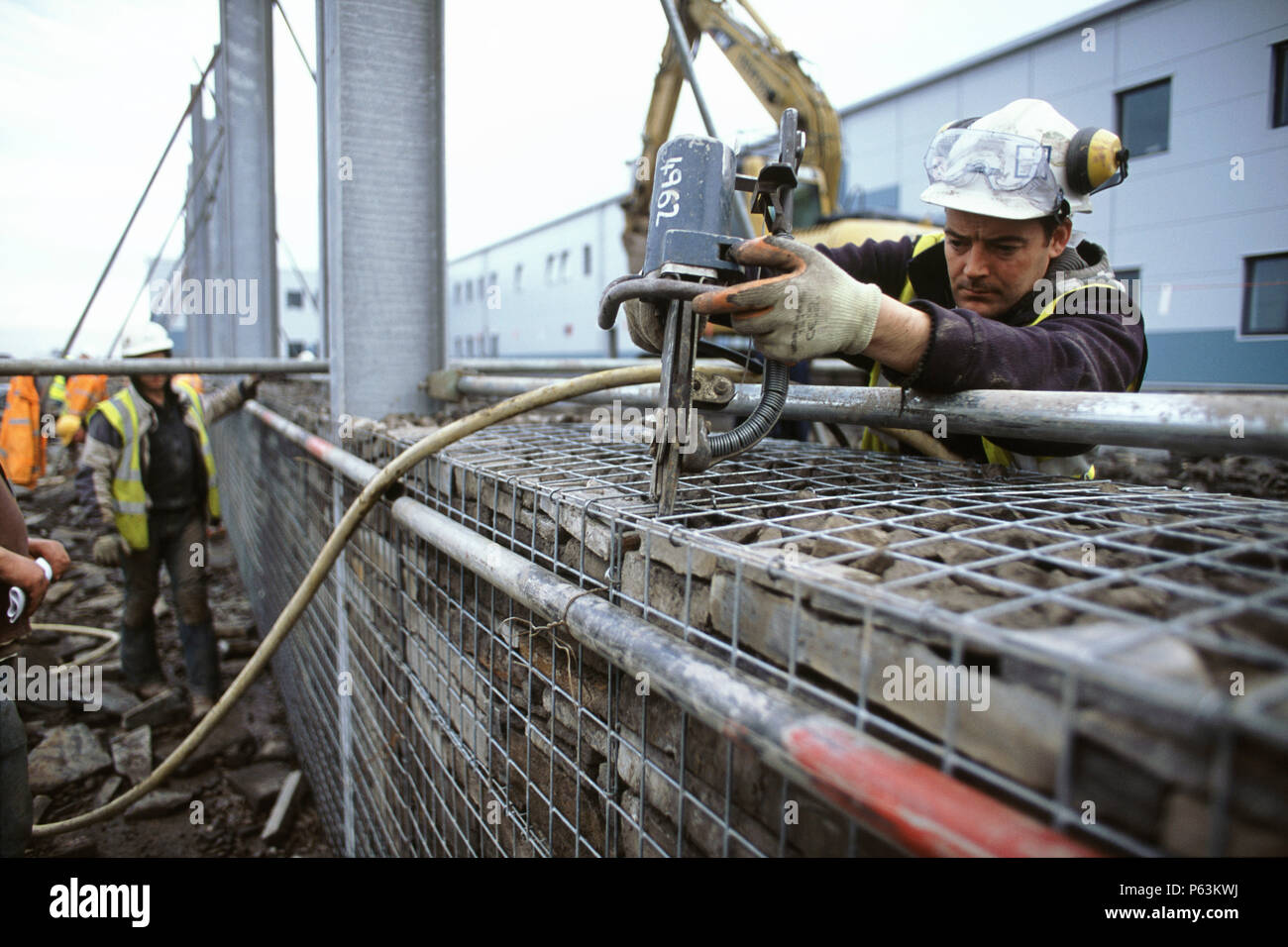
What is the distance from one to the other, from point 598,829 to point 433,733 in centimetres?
102

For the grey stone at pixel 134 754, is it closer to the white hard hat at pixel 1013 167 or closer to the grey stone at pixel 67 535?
the white hard hat at pixel 1013 167

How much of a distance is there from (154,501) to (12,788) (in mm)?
3478

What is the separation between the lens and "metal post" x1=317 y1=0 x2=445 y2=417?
3.37m

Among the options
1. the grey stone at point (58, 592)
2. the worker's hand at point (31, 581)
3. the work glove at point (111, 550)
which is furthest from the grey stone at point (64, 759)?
the grey stone at point (58, 592)

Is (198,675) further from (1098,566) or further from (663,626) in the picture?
(1098,566)

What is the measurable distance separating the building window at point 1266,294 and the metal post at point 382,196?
1144 centimetres

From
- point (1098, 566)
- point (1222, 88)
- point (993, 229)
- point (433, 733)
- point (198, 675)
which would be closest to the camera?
point (1098, 566)

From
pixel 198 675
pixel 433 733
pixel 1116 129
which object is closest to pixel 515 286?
pixel 1116 129

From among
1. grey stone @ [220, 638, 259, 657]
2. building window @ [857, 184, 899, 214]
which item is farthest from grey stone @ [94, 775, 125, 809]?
building window @ [857, 184, 899, 214]

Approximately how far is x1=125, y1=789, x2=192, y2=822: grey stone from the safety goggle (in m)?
5.03

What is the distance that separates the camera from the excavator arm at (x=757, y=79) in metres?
9.34

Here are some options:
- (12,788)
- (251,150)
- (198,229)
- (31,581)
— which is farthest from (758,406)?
(198,229)

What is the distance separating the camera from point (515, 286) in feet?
84.2
